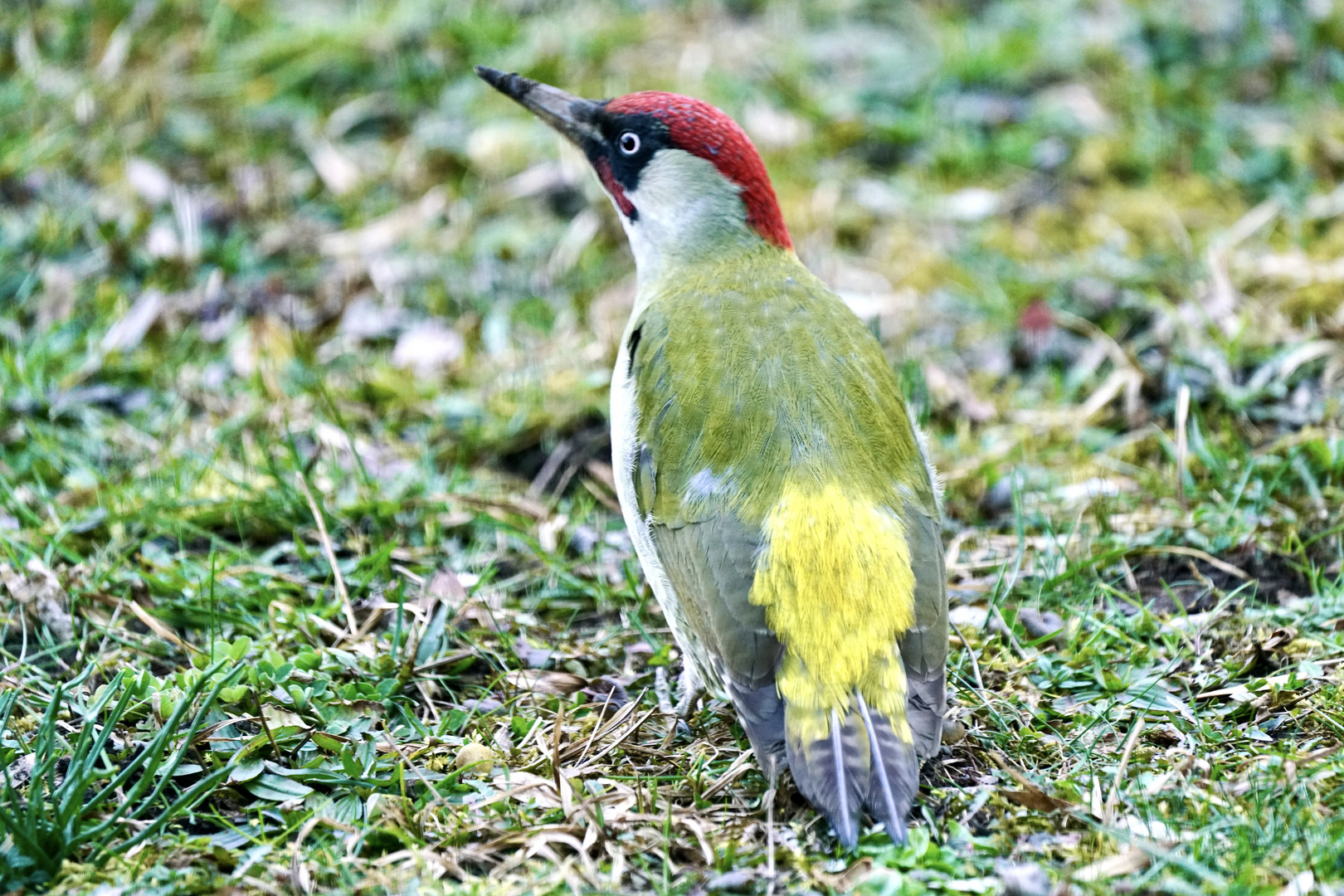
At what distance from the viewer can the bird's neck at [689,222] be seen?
4.32 metres

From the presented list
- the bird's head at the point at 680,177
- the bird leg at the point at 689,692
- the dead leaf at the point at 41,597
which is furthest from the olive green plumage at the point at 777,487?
the dead leaf at the point at 41,597

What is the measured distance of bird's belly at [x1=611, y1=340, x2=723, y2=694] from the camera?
11.2 feet

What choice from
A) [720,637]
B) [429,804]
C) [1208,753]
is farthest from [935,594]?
[429,804]

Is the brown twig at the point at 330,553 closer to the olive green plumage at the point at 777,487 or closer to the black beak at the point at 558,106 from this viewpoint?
the olive green plumage at the point at 777,487

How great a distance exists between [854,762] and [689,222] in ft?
6.76

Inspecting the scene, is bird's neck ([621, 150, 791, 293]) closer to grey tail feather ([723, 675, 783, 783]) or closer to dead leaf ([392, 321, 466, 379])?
dead leaf ([392, 321, 466, 379])

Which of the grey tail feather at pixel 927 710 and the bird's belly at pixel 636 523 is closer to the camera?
the grey tail feather at pixel 927 710

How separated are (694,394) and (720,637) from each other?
75cm

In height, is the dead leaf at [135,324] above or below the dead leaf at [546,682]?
above

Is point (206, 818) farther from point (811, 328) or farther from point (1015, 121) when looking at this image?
point (1015, 121)

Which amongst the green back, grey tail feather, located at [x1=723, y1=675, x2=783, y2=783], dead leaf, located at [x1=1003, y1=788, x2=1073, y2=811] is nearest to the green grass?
dead leaf, located at [x1=1003, y1=788, x2=1073, y2=811]

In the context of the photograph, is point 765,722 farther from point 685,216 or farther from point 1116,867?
point 685,216

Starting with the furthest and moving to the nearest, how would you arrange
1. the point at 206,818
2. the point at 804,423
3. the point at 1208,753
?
the point at 804,423, the point at 1208,753, the point at 206,818

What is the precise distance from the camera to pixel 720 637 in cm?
313
